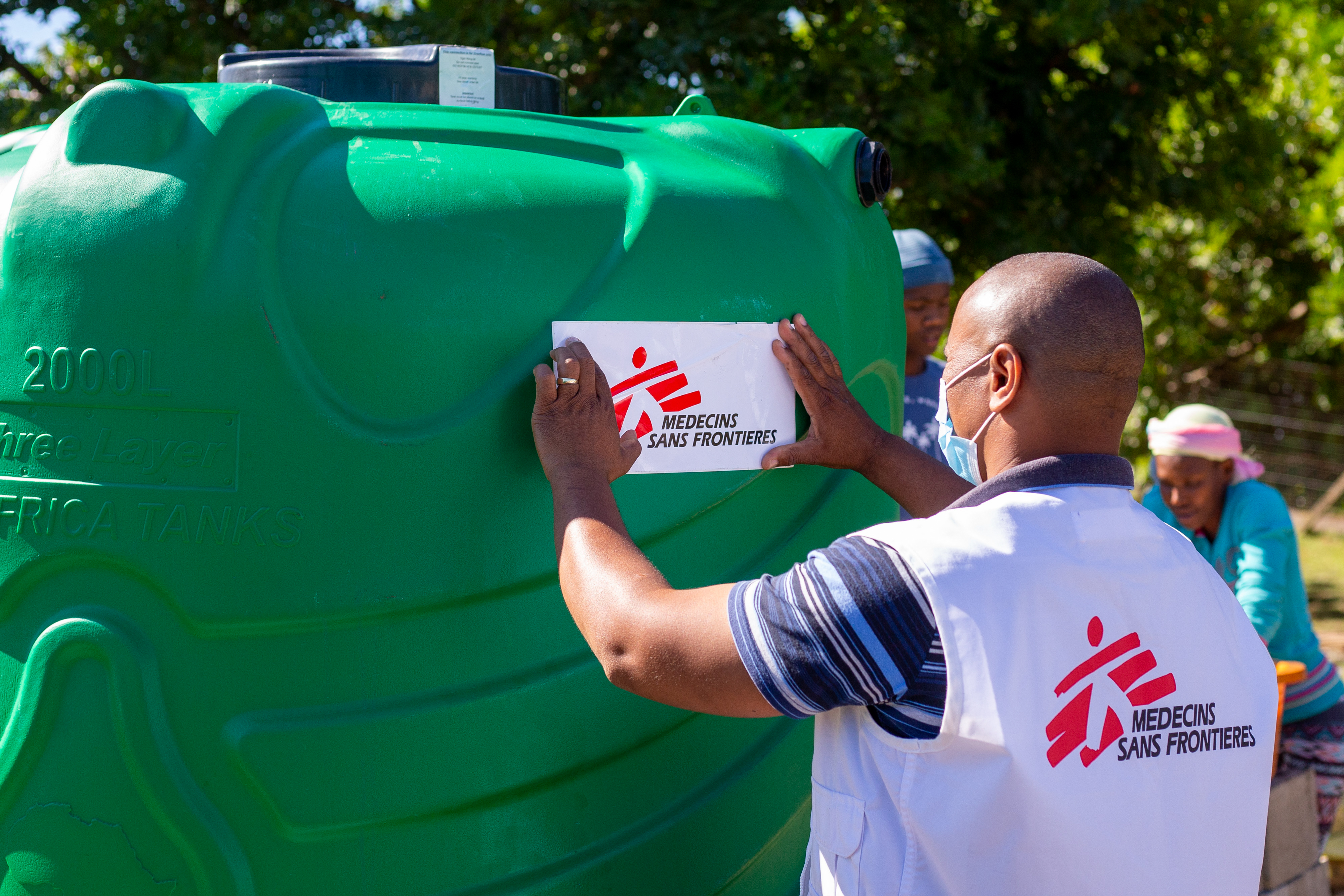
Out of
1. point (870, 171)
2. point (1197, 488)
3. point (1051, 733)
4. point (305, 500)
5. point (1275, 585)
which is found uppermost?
point (870, 171)

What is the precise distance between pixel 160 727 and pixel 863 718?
775 mm

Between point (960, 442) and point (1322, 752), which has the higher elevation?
point (960, 442)

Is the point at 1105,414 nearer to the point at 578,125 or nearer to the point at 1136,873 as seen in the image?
the point at 1136,873

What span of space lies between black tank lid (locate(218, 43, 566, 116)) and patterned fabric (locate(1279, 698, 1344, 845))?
275 cm

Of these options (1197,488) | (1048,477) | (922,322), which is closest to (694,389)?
(1048,477)

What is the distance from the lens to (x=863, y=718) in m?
1.27

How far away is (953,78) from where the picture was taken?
5055 mm

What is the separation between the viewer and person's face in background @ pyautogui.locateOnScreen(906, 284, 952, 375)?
365 centimetres

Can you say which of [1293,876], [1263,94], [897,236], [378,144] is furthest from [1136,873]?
[1263,94]

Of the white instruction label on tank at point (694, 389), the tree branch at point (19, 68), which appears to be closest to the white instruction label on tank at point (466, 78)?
the white instruction label on tank at point (694, 389)

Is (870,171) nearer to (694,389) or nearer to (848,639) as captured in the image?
(694,389)

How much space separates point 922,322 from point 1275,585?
123 centimetres

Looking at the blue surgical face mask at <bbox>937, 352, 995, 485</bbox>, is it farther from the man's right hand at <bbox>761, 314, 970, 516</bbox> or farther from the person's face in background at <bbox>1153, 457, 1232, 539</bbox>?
the person's face in background at <bbox>1153, 457, 1232, 539</bbox>

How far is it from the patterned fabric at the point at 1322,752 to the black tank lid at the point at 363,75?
2.75m
